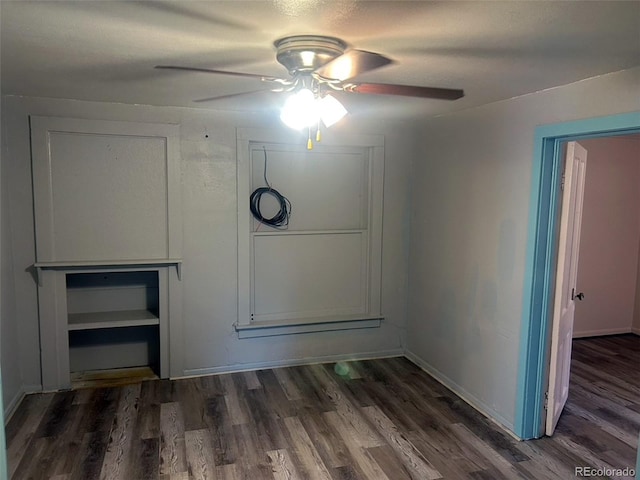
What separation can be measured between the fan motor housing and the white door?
1759 millimetres

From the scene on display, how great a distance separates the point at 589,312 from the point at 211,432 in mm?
4382

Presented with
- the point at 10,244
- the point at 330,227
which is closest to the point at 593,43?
the point at 330,227

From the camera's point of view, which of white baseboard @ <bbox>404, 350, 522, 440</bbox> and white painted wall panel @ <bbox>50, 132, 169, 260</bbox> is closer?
white baseboard @ <bbox>404, 350, 522, 440</bbox>

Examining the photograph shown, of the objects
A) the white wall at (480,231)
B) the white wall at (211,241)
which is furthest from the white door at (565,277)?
the white wall at (211,241)

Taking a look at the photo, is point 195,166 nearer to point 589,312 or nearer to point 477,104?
point 477,104

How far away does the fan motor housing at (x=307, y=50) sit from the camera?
190 centimetres

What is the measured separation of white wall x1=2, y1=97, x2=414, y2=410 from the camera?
138 inches

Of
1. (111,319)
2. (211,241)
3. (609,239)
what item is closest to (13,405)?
(111,319)

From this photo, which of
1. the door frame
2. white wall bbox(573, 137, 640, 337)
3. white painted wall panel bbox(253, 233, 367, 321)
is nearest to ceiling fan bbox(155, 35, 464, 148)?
the door frame

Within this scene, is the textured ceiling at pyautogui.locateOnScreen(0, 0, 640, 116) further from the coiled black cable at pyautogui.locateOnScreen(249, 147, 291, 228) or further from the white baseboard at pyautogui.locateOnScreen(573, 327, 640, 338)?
the white baseboard at pyautogui.locateOnScreen(573, 327, 640, 338)

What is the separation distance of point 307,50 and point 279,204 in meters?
2.36

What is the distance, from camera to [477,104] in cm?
341

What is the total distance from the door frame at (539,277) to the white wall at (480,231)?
0.07 m

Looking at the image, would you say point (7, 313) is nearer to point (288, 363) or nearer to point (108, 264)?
point (108, 264)
